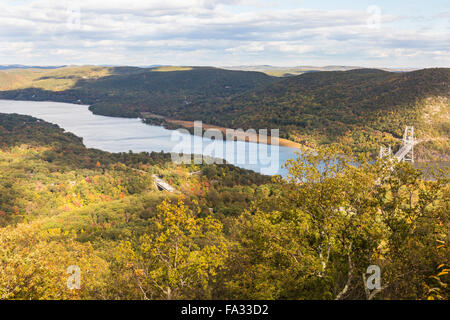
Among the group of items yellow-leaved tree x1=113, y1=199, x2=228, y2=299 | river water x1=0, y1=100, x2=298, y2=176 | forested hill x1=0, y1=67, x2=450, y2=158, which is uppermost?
forested hill x1=0, y1=67, x2=450, y2=158

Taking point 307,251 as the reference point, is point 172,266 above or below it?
below

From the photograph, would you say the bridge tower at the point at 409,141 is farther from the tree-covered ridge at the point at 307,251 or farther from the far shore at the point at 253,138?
the tree-covered ridge at the point at 307,251

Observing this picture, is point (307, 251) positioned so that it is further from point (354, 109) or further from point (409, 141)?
point (354, 109)

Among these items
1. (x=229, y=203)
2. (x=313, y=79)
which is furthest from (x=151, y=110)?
(x=229, y=203)

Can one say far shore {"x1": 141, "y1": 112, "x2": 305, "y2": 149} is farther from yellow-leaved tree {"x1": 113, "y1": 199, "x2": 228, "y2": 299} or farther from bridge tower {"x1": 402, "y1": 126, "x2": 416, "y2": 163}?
yellow-leaved tree {"x1": 113, "y1": 199, "x2": 228, "y2": 299}

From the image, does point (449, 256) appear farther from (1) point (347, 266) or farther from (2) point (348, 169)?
(2) point (348, 169)

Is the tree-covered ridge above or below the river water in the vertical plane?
above

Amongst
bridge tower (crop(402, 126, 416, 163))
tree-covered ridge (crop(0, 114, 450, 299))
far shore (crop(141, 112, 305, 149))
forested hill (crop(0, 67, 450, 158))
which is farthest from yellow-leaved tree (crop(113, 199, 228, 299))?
far shore (crop(141, 112, 305, 149))

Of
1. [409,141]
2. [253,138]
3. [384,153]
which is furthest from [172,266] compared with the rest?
[253,138]

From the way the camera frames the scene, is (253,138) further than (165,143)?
Yes
